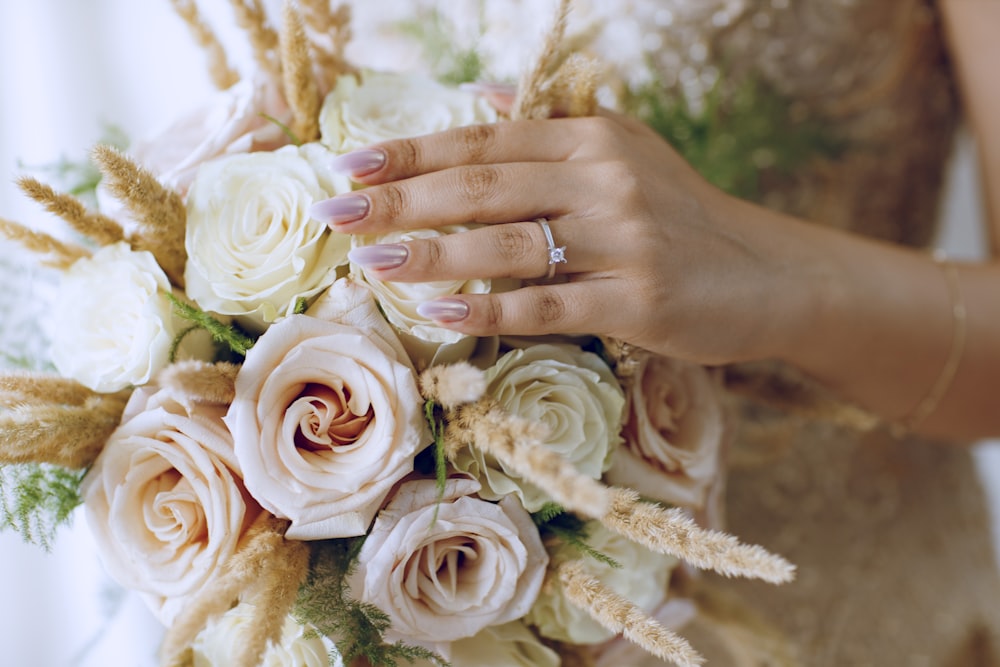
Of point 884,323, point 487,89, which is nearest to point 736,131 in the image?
point 884,323

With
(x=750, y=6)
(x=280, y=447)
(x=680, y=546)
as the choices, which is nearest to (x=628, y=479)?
(x=680, y=546)

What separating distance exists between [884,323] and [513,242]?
0.55 meters

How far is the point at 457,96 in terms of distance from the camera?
70 cm

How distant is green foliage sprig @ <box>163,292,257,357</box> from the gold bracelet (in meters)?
0.88

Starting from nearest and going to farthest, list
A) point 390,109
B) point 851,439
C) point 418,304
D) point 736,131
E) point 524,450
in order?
point 524,450
point 418,304
point 390,109
point 736,131
point 851,439

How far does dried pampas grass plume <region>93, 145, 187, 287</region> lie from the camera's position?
0.54 metres

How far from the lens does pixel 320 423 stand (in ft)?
1.73

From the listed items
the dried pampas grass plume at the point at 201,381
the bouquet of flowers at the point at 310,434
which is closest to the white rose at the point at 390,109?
the bouquet of flowers at the point at 310,434

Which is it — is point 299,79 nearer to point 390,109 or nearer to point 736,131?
point 390,109

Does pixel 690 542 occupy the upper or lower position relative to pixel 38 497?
lower

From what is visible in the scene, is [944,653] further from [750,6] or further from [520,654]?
[750,6]

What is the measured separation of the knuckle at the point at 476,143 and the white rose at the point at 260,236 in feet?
0.35

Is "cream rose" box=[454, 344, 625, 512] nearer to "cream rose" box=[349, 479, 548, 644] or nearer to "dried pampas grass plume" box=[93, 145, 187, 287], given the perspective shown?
"cream rose" box=[349, 479, 548, 644]

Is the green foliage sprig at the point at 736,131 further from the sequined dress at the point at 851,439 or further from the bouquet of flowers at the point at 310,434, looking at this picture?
Result: the bouquet of flowers at the point at 310,434
